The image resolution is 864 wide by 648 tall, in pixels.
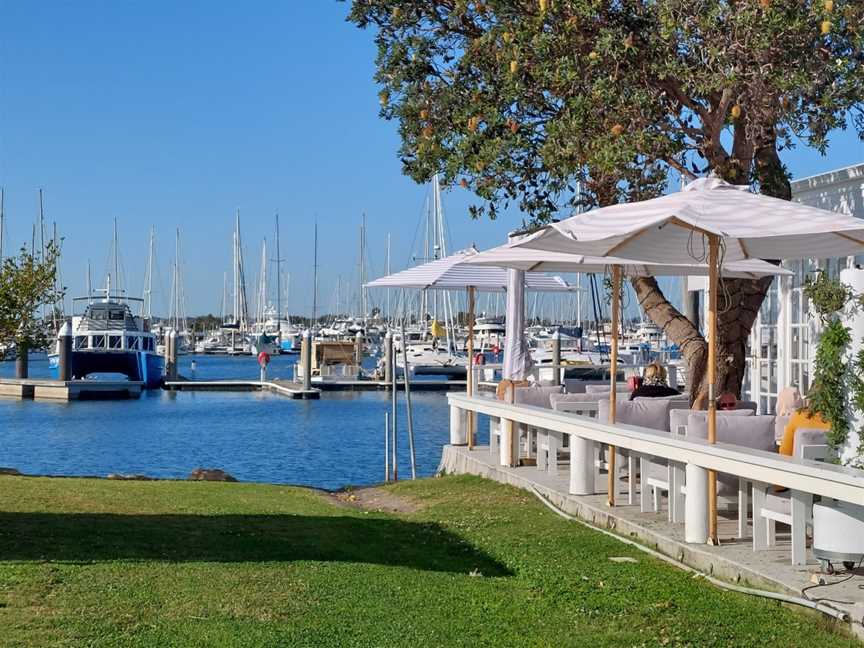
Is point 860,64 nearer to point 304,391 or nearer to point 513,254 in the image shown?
point 513,254

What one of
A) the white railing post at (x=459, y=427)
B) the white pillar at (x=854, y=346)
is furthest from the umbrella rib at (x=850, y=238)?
the white railing post at (x=459, y=427)

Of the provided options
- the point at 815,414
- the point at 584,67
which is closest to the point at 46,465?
the point at 584,67

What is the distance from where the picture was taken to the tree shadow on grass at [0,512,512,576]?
30.8ft

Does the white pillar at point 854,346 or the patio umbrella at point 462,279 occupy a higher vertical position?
the patio umbrella at point 462,279

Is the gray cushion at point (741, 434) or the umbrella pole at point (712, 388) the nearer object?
the umbrella pole at point (712, 388)

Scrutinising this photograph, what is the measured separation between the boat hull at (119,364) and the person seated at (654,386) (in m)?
58.1

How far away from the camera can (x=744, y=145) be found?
15.2 m

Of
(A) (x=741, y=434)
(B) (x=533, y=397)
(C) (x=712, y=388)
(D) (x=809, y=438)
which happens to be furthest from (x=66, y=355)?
(D) (x=809, y=438)

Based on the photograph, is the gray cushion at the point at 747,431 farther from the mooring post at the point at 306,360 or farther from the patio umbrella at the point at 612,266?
the mooring post at the point at 306,360

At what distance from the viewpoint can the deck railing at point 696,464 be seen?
306 inches

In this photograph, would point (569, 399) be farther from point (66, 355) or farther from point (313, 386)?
point (66, 355)

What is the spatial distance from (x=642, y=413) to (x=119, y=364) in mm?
61065

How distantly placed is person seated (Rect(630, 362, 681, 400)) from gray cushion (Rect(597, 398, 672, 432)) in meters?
1.54

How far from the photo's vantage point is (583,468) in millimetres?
12352
